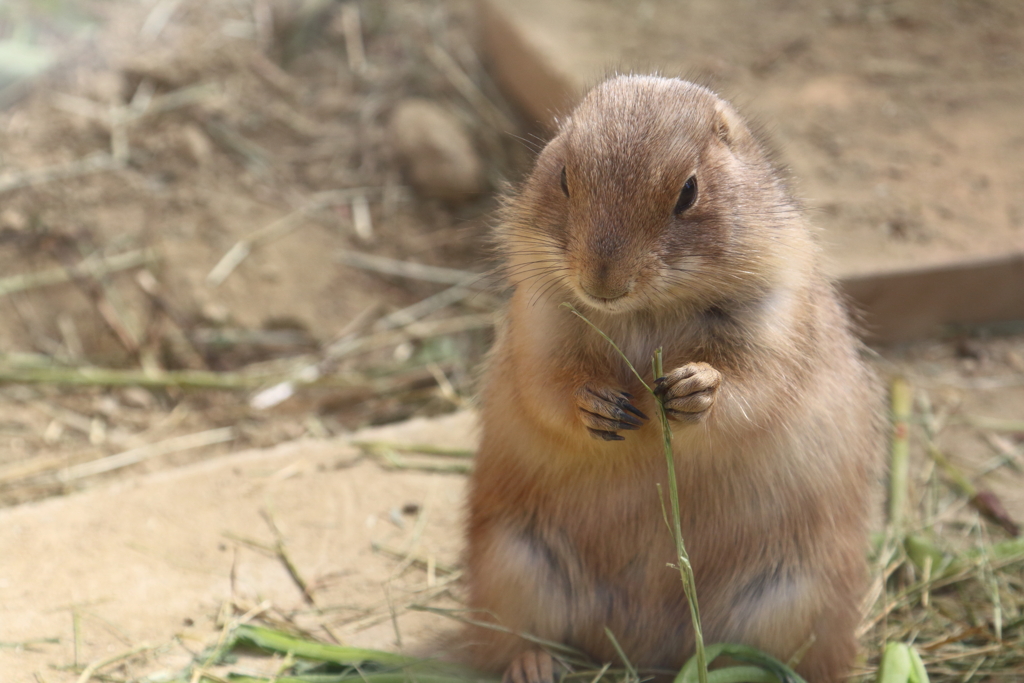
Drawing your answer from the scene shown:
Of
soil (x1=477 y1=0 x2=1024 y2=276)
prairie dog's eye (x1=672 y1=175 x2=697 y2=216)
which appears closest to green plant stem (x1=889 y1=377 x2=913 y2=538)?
soil (x1=477 y1=0 x2=1024 y2=276)

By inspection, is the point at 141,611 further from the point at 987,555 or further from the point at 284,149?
the point at 284,149

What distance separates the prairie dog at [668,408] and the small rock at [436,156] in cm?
412

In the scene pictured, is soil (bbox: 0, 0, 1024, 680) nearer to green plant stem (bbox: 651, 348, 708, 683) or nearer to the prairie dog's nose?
green plant stem (bbox: 651, 348, 708, 683)

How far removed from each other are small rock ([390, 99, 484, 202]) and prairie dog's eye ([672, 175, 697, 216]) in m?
4.79

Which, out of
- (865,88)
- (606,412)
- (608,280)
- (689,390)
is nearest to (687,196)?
(608,280)

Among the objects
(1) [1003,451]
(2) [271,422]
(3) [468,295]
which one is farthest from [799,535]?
(3) [468,295]

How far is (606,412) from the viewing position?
3.07 metres

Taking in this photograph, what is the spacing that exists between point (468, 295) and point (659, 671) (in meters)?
3.90

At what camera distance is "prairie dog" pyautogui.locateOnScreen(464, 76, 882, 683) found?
9.78 ft

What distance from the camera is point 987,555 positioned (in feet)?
14.2

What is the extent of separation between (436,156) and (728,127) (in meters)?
4.68

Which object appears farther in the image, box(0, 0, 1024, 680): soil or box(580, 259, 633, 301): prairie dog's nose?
box(0, 0, 1024, 680): soil

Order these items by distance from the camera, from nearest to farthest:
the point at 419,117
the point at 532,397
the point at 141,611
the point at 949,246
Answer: the point at 532,397
the point at 141,611
the point at 949,246
the point at 419,117

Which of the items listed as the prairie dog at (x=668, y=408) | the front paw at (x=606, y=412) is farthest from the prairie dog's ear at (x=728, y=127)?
the front paw at (x=606, y=412)
